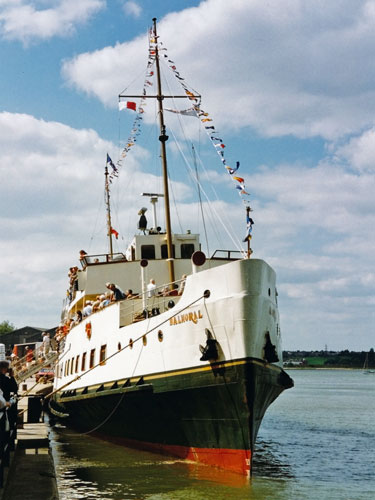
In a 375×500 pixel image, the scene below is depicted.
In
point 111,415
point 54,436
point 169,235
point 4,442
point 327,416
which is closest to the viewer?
point 4,442

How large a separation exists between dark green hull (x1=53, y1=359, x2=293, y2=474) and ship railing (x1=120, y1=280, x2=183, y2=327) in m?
1.76

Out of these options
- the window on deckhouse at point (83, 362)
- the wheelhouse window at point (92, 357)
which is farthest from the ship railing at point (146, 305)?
the window on deckhouse at point (83, 362)

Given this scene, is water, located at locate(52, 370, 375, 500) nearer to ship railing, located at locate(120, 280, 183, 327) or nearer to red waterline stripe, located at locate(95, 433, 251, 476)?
red waterline stripe, located at locate(95, 433, 251, 476)

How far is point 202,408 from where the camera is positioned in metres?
15.4

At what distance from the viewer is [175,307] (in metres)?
16.3

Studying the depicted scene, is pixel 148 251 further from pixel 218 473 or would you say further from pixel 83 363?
pixel 218 473

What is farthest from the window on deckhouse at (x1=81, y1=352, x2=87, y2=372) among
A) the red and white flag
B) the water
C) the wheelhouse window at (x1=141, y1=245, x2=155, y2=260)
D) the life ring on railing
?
the red and white flag

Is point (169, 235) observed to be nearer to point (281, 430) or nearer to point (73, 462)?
point (73, 462)

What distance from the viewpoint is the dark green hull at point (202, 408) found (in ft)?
48.3

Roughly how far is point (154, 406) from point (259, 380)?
3.19 m

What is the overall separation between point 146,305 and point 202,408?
3.65 meters

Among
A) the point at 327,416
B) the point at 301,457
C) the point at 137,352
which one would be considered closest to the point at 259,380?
the point at 137,352

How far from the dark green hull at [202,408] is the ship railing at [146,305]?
69.1 inches

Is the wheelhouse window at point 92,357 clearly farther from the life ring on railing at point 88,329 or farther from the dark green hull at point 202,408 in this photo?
A: the dark green hull at point 202,408
